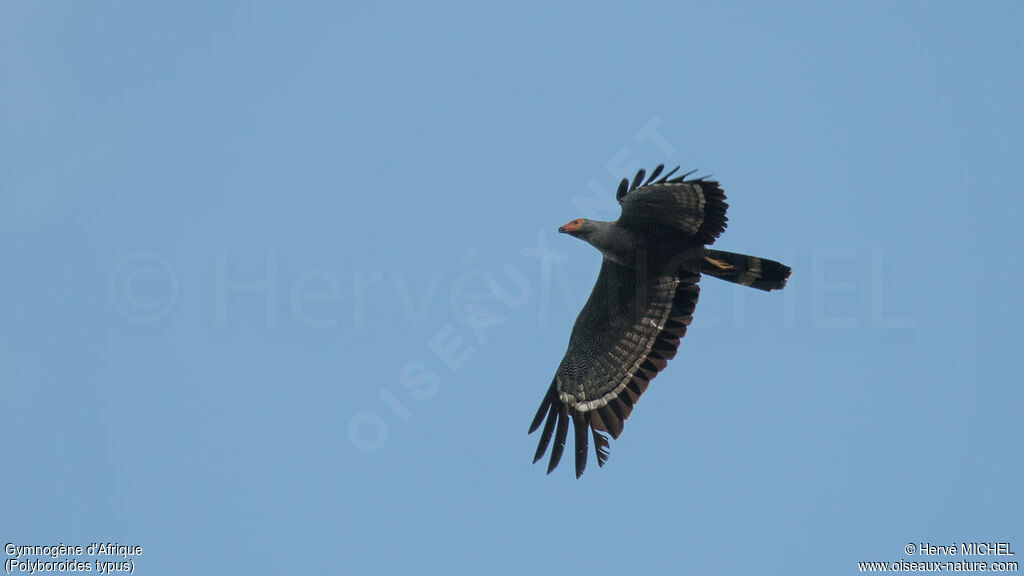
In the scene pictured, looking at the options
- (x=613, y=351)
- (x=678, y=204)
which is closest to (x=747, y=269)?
(x=678, y=204)

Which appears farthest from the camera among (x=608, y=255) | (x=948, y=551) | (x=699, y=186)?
(x=948, y=551)

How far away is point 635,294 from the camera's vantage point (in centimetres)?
1560

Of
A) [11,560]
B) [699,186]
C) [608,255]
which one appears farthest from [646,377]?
[11,560]

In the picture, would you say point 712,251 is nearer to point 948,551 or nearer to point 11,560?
point 948,551

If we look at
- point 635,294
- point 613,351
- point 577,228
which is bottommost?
point 613,351

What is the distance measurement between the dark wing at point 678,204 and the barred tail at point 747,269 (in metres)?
0.30

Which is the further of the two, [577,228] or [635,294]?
[635,294]

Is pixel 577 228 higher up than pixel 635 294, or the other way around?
pixel 577 228

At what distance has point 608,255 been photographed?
49.8ft

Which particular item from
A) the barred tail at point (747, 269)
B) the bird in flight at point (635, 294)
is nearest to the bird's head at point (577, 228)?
the bird in flight at point (635, 294)

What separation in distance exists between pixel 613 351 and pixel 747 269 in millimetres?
2366

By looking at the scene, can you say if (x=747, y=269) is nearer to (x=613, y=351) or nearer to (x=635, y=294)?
(x=635, y=294)

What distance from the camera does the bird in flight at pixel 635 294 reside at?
14.5 meters

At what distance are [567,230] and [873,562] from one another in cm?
735
